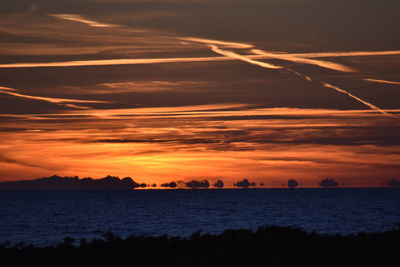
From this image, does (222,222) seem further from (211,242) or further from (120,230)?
(211,242)

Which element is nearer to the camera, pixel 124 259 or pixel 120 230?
pixel 124 259

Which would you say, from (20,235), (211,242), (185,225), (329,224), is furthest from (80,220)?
(211,242)

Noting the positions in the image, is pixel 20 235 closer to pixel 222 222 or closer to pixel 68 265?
pixel 222 222

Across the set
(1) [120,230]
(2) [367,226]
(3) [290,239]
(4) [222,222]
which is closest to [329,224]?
(2) [367,226]

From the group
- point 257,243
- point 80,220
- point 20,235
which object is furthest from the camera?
point 80,220

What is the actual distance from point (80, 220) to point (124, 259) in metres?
68.9

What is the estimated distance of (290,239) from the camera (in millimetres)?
25953

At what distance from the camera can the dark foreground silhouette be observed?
23266 millimetres

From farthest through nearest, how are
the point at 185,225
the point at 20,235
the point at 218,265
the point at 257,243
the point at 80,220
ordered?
1. the point at 80,220
2. the point at 185,225
3. the point at 20,235
4. the point at 257,243
5. the point at 218,265

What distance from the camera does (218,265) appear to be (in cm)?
2286

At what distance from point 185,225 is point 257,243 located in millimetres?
54563

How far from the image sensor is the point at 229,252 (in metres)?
24.2

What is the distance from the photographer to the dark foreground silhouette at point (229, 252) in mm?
23266

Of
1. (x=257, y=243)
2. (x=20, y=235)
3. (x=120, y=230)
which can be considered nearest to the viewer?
(x=257, y=243)
